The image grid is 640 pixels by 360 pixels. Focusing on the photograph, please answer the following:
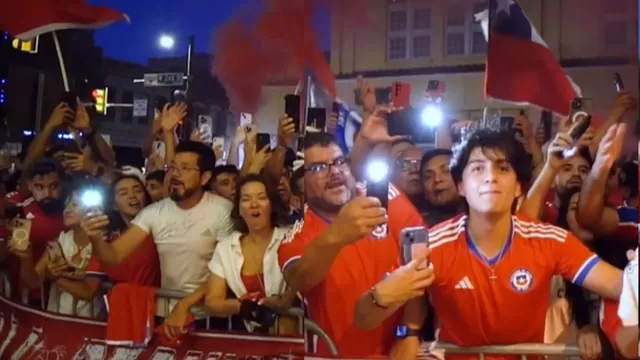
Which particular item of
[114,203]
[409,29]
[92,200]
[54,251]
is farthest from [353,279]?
[54,251]

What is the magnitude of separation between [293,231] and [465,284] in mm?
625

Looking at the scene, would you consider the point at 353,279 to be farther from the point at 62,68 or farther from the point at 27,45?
the point at 27,45

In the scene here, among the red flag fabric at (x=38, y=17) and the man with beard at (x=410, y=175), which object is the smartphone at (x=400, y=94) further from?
the red flag fabric at (x=38, y=17)

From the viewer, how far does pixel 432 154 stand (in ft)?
8.16

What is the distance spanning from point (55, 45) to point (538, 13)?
1898 mm

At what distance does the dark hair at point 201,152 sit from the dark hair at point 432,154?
80 cm

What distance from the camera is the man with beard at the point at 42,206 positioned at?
10.6 ft

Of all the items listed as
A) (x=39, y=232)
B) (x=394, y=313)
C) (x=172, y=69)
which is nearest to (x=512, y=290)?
(x=394, y=313)

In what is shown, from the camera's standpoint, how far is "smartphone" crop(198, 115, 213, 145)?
9.39 ft

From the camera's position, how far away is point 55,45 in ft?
10.5

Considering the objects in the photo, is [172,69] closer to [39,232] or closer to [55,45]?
[55,45]

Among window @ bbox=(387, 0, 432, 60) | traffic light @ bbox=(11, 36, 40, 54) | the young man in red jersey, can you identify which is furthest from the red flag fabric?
the young man in red jersey

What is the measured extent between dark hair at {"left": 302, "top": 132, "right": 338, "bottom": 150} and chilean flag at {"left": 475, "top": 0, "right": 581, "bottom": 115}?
527 millimetres

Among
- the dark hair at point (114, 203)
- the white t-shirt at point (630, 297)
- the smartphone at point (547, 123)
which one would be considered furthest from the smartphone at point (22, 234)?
the white t-shirt at point (630, 297)
